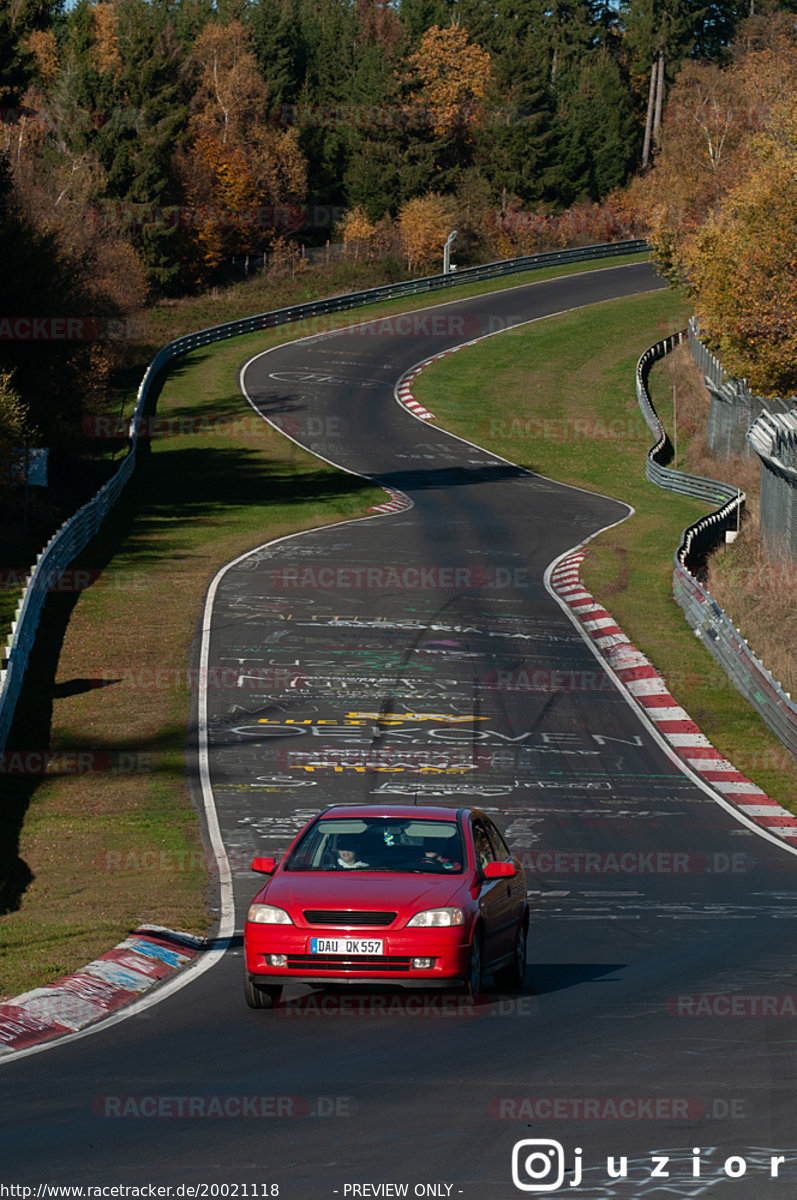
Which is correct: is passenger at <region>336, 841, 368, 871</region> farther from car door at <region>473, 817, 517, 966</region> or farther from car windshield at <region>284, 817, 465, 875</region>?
car door at <region>473, 817, 517, 966</region>

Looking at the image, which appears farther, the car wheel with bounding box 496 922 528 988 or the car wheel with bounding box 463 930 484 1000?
the car wheel with bounding box 496 922 528 988

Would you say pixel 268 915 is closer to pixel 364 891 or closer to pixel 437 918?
pixel 364 891

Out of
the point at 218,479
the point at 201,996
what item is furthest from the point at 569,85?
the point at 201,996

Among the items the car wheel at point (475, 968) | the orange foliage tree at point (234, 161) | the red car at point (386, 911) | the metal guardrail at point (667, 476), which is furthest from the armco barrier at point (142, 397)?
the metal guardrail at point (667, 476)

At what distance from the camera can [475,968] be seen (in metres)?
11.1

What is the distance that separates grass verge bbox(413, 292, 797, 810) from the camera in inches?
1161

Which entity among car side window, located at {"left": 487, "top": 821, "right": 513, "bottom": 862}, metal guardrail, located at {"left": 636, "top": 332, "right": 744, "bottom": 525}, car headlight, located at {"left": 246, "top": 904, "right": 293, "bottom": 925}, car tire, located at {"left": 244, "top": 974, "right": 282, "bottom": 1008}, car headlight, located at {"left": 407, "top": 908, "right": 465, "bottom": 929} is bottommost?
metal guardrail, located at {"left": 636, "top": 332, "right": 744, "bottom": 525}

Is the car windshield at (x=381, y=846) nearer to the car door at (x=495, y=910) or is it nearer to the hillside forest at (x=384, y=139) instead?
the car door at (x=495, y=910)

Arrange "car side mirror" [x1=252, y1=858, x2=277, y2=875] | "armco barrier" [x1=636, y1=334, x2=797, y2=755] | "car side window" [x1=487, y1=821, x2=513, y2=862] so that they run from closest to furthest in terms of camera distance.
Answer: "car side mirror" [x1=252, y1=858, x2=277, y2=875], "car side window" [x1=487, y1=821, x2=513, y2=862], "armco barrier" [x1=636, y1=334, x2=797, y2=755]

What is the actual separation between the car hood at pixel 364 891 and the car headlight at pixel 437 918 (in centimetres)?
6

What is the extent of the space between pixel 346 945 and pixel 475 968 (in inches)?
39.4

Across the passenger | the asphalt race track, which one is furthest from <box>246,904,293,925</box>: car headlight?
the passenger

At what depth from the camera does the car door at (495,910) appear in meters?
11.4

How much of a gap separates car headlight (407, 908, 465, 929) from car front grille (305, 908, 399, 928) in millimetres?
157
